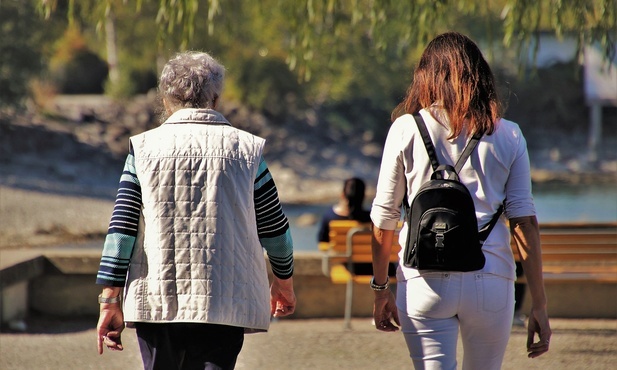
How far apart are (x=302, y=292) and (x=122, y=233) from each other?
4143mm

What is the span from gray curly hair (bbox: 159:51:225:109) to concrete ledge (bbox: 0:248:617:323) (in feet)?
12.7

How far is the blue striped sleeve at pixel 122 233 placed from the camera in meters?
3.13

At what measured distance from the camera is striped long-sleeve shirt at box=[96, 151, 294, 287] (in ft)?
10.3

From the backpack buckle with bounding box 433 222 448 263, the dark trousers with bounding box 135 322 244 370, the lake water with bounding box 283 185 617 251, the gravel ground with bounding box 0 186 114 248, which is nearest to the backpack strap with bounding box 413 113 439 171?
the backpack buckle with bounding box 433 222 448 263

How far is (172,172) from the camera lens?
3.12 metres

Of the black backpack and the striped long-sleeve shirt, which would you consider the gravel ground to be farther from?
the black backpack

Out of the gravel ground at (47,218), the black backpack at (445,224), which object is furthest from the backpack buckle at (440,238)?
the gravel ground at (47,218)

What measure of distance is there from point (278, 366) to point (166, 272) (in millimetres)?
2878

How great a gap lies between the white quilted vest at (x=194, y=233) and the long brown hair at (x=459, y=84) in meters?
0.62

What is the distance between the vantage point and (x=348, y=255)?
692cm

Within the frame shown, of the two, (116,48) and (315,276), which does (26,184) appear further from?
(315,276)

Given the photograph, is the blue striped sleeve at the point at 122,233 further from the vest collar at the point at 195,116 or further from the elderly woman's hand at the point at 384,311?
the elderly woman's hand at the point at 384,311

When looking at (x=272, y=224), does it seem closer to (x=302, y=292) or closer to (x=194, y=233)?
(x=194, y=233)

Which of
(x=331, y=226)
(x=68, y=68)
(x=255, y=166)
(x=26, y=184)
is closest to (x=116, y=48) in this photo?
(x=68, y=68)
